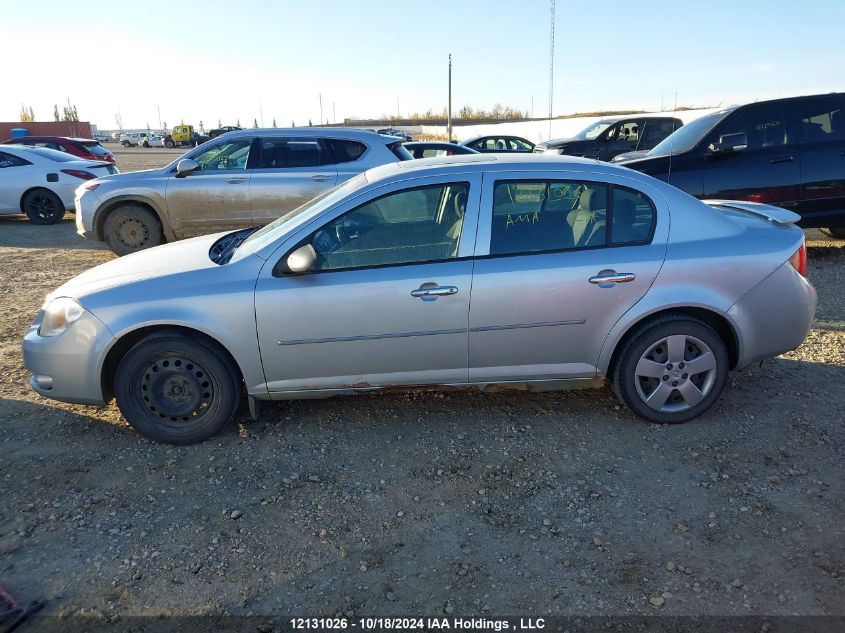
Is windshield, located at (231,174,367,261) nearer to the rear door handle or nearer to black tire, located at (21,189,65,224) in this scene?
the rear door handle

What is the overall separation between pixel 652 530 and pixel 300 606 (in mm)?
1598

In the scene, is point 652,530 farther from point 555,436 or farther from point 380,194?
point 380,194

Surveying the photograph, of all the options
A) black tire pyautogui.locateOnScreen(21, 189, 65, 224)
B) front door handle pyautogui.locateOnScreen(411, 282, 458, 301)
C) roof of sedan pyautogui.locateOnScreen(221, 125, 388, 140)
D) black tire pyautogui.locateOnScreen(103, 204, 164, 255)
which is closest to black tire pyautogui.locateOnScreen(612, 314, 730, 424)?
Result: front door handle pyautogui.locateOnScreen(411, 282, 458, 301)

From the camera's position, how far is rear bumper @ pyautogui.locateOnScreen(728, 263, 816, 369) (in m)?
3.60

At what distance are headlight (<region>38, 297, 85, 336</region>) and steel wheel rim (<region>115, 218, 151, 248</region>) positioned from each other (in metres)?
5.00

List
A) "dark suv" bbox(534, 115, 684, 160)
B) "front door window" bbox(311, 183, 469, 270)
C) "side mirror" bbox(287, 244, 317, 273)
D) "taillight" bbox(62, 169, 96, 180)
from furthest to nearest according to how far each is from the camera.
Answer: "dark suv" bbox(534, 115, 684, 160) → "taillight" bbox(62, 169, 96, 180) → "front door window" bbox(311, 183, 469, 270) → "side mirror" bbox(287, 244, 317, 273)

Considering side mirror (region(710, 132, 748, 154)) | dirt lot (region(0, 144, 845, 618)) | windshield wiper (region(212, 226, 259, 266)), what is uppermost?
side mirror (region(710, 132, 748, 154))

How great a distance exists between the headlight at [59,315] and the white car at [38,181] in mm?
9118

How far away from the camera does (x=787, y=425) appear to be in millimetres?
3748

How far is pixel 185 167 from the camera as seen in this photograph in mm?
7871

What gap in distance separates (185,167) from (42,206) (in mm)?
5477

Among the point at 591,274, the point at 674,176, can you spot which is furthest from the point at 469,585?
the point at 674,176

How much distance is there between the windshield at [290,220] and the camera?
12.0ft

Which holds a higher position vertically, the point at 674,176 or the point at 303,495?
the point at 674,176
